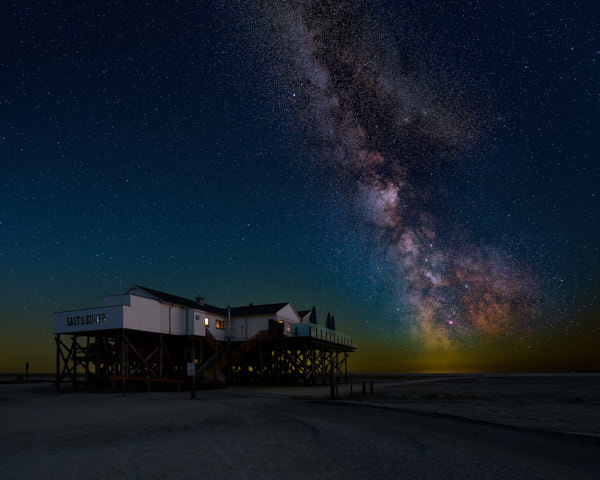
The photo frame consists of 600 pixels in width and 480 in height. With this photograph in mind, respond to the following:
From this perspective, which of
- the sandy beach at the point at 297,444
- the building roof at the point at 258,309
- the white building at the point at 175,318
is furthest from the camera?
the building roof at the point at 258,309

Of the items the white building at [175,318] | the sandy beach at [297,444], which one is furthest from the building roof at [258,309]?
the sandy beach at [297,444]

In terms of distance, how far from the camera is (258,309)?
5234 cm

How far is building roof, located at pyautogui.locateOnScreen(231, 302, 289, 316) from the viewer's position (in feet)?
165

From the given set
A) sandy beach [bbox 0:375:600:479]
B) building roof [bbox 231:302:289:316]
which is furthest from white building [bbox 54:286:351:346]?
sandy beach [bbox 0:375:600:479]

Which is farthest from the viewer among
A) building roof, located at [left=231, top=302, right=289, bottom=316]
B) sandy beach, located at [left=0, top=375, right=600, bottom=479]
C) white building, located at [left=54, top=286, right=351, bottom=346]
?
building roof, located at [left=231, top=302, right=289, bottom=316]

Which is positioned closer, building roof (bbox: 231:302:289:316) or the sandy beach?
the sandy beach

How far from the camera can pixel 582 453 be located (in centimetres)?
1198

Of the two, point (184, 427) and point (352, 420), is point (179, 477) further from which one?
point (352, 420)

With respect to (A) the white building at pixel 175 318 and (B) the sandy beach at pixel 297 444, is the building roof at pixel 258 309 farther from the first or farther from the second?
(B) the sandy beach at pixel 297 444

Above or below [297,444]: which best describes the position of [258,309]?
above

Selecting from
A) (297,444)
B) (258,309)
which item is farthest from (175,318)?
(297,444)

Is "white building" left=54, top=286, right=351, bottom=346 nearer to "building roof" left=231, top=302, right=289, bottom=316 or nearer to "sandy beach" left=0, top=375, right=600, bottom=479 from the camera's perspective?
"building roof" left=231, top=302, right=289, bottom=316

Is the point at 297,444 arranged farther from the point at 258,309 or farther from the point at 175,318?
the point at 258,309

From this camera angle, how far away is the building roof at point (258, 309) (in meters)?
50.3
